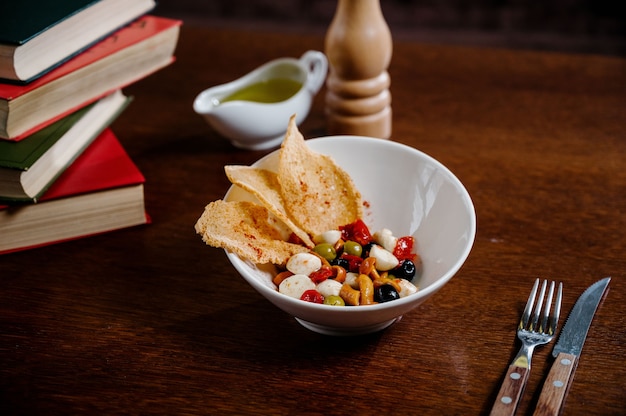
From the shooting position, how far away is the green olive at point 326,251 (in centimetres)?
106

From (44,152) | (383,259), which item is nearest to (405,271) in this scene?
(383,259)

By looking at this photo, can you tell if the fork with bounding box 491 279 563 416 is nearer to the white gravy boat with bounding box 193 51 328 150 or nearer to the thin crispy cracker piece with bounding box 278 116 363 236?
the thin crispy cracker piece with bounding box 278 116 363 236

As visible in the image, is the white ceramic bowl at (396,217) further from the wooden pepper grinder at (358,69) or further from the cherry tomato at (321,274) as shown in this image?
the wooden pepper grinder at (358,69)

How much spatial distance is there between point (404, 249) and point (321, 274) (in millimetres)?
163

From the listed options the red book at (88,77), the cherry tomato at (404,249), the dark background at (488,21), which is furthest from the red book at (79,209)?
the dark background at (488,21)

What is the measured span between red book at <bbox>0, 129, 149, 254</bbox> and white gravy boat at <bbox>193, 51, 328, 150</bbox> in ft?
0.72

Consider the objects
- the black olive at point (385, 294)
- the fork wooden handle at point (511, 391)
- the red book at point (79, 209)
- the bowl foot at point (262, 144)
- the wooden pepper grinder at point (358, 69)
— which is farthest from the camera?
the bowl foot at point (262, 144)

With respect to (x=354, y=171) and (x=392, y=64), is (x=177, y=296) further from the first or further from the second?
(x=392, y=64)

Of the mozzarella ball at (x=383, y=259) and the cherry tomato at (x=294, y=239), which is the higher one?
the mozzarella ball at (x=383, y=259)

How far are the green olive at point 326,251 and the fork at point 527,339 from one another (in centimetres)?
29

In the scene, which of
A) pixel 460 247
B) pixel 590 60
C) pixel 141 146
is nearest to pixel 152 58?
pixel 141 146

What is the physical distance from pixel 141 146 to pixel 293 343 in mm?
676

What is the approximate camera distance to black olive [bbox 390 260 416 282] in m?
1.03

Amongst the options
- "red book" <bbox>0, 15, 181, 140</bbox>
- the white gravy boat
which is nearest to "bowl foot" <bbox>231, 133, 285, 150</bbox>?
the white gravy boat
